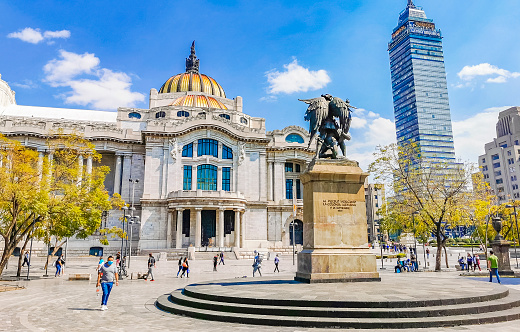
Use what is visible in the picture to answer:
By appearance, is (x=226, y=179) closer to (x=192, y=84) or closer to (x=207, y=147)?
(x=207, y=147)

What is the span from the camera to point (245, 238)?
187 feet

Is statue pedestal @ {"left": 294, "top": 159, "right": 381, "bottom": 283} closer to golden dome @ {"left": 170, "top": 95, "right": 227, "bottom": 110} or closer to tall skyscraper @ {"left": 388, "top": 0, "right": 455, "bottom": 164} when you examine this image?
golden dome @ {"left": 170, "top": 95, "right": 227, "bottom": 110}

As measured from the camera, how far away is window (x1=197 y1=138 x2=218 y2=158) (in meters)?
57.5

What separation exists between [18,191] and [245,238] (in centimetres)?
3879

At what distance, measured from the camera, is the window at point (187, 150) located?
187 ft

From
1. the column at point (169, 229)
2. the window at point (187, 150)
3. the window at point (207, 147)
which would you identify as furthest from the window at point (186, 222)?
the window at point (207, 147)

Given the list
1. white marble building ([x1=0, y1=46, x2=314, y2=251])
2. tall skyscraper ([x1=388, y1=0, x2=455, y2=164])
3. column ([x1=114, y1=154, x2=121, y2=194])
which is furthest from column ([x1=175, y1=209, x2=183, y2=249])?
tall skyscraper ([x1=388, y1=0, x2=455, y2=164])

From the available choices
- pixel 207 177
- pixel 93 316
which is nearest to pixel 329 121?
pixel 93 316

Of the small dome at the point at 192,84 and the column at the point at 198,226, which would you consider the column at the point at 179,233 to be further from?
the small dome at the point at 192,84

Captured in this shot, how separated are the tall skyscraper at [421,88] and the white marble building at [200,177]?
4499 inches

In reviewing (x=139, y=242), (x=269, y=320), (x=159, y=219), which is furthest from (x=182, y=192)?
(x=269, y=320)

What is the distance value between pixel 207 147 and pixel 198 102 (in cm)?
1563

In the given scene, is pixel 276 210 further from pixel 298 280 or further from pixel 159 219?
pixel 298 280

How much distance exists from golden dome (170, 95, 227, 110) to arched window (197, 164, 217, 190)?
55.9ft
